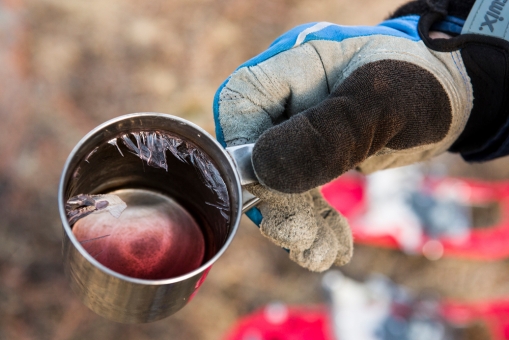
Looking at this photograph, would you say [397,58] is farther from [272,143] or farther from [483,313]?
[483,313]

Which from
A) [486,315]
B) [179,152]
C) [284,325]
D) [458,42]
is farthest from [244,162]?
[486,315]

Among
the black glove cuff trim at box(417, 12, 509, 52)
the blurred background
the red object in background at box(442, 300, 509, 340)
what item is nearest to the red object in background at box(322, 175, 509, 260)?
the blurred background

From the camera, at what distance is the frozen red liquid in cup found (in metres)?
0.60

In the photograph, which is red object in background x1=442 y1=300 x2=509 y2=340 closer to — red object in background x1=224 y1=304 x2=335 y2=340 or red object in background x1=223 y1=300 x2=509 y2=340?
red object in background x1=223 y1=300 x2=509 y2=340

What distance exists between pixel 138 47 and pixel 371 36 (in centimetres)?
123

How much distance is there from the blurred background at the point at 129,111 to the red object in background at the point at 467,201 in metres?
0.04

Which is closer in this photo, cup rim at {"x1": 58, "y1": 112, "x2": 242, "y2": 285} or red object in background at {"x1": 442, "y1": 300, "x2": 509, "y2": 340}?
cup rim at {"x1": 58, "y1": 112, "x2": 242, "y2": 285}

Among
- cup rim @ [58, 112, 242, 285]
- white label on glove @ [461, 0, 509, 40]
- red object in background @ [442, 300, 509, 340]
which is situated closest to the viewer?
cup rim @ [58, 112, 242, 285]

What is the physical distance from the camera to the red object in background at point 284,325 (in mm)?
1517

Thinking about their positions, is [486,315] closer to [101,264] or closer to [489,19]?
[489,19]

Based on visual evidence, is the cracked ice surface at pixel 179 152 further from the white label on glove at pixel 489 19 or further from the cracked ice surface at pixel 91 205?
the white label on glove at pixel 489 19

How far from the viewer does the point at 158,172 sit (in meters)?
0.66

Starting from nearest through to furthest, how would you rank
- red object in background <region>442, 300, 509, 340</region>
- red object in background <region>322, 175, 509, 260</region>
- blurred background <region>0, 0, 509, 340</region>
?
1. blurred background <region>0, 0, 509, 340</region>
2. red object in background <region>442, 300, 509, 340</region>
3. red object in background <region>322, 175, 509, 260</region>

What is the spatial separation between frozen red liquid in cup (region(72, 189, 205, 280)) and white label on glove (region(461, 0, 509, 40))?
49 cm
